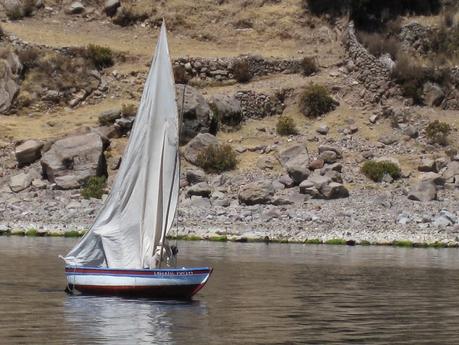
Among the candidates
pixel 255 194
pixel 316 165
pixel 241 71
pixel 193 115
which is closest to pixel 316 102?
pixel 241 71

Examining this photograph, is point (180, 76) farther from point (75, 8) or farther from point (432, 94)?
point (432, 94)

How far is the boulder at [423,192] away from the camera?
56.1m

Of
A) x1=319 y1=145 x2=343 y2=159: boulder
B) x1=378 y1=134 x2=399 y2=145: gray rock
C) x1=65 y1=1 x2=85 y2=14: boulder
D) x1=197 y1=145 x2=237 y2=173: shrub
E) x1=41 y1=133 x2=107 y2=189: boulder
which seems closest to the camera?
x1=41 y1=133 x2=107 y2=189: boulder

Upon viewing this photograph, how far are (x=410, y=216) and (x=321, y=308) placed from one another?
2372 cm

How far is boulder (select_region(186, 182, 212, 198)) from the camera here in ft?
186

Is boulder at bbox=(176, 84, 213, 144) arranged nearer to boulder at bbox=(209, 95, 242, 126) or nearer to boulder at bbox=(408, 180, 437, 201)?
boulder at bbox=(209, 95, 242, 126)

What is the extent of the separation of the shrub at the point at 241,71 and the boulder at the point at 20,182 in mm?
15667

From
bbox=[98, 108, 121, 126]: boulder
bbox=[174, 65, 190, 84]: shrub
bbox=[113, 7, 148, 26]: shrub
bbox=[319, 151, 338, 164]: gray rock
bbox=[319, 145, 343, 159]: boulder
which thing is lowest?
bbox=[319, 151, 338, 164]: gray rock

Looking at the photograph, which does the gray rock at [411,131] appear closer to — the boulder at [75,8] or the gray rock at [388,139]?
the gray rock at [388,139]

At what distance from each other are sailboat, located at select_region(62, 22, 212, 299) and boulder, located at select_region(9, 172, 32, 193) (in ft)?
85.1

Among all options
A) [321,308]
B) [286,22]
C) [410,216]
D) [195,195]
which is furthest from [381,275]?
[286,22]

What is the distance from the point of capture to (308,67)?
7031 cm

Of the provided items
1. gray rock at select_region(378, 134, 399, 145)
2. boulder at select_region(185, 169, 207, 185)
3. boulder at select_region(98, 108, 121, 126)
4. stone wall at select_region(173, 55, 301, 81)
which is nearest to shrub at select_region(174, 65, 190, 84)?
stone wall at select_region(173, 55, 301, 81)

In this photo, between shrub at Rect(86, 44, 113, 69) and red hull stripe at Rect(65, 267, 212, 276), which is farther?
shrub at Rect(86, 44, 113, 69)
